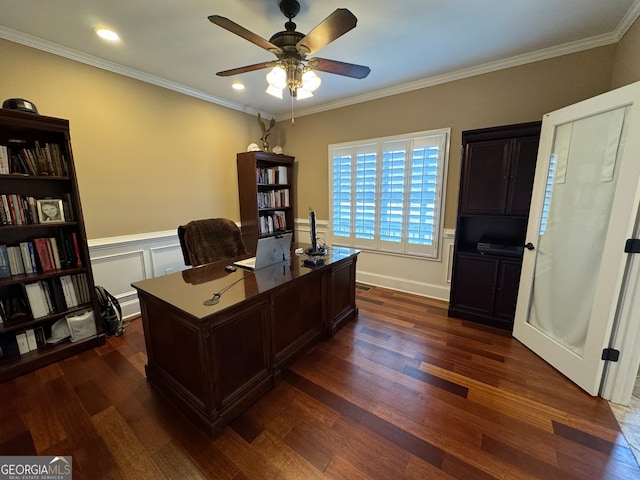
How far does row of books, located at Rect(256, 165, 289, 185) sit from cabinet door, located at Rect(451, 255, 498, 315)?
273 centimetres

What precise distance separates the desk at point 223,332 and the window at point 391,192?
1670 millimetres

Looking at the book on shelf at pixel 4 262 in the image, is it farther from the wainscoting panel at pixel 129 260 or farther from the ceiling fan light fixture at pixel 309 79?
the ceiling fan light fixture at pixel 309 79

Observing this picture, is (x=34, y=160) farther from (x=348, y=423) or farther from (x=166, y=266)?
(x=348, y=423)

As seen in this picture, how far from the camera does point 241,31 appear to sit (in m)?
1.48

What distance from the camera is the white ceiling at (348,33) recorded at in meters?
1.84

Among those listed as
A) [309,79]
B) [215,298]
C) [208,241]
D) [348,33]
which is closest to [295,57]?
[309,79]

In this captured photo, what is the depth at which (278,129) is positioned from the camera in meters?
4.43

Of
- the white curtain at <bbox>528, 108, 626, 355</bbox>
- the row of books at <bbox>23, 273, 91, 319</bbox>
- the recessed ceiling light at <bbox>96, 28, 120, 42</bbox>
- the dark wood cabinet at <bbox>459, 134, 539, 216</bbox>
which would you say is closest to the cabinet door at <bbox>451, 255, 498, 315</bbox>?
the white curtain at <bbox>528, 108, 626, 355</bbox>

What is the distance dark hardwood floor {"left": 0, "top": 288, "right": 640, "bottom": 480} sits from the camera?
1328mm

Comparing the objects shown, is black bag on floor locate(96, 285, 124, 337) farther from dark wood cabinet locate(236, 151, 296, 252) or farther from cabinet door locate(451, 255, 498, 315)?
cabinet door locate(451, 255, 498, 315)

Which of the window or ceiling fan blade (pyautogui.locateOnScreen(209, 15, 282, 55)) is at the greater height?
ceiling fan blade (pyautogui.locateOnScreen(209, 15, 282, 55))

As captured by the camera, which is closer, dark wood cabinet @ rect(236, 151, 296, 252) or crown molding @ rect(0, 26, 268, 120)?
crown molding @ rect(0, 26, 268, 120)

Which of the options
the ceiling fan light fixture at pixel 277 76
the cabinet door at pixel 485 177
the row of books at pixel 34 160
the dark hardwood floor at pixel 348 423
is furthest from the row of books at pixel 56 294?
the cabinet door at pixel 485 177

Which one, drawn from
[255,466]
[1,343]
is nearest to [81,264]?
[1,343]
